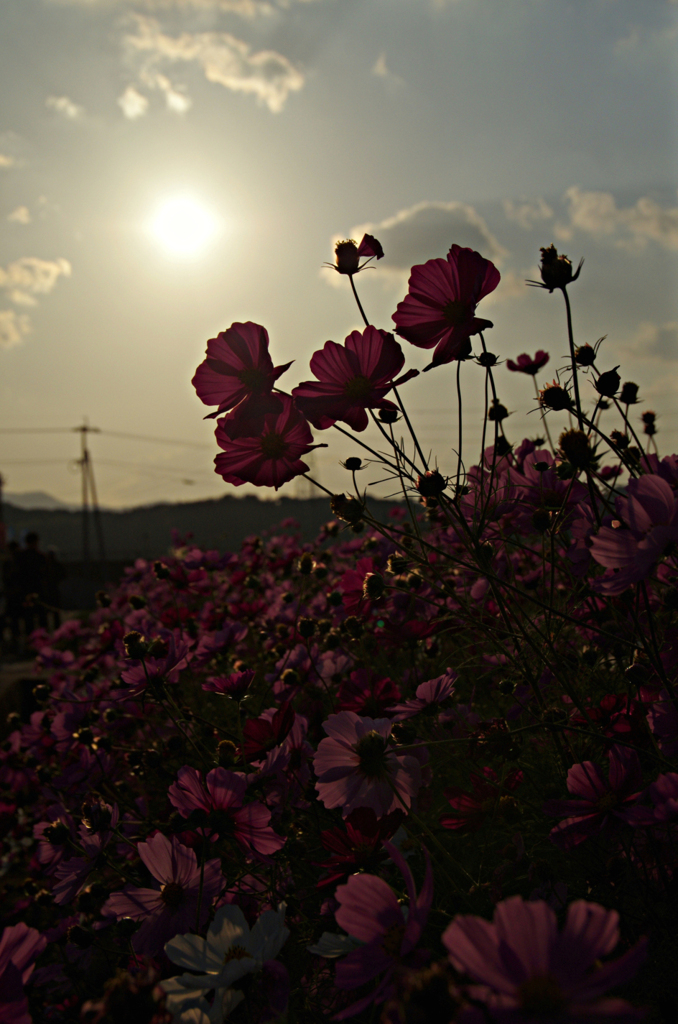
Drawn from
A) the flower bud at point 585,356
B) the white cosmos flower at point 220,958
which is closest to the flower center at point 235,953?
the white cosmos flower at point 220,958

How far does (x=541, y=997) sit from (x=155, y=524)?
38.3 metres

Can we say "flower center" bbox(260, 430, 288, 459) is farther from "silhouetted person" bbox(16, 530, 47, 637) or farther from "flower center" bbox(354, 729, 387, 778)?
"silhouetted person" bbox(16, 530, 47, 637)

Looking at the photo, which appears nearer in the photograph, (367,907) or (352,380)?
(367,907)

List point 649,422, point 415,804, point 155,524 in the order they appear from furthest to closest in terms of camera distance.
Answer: point 155,524, point 649,422, point 415,804

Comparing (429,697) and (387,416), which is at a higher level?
(387,416)

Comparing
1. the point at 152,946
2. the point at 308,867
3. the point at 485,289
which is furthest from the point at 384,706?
the point at 485,289

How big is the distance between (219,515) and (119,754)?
32.0 metres

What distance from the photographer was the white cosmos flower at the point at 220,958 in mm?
485

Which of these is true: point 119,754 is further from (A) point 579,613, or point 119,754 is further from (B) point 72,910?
(A) point 579,613

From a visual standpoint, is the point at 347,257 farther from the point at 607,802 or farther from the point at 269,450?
the point at 607,802

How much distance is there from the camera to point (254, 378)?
67 cm

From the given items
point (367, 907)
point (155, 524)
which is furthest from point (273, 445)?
point (155, 524)

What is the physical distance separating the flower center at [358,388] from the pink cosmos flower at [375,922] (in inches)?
16.5

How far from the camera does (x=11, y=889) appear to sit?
162 centimetres
